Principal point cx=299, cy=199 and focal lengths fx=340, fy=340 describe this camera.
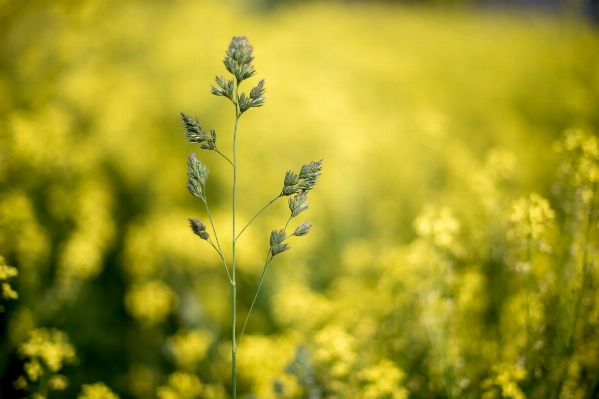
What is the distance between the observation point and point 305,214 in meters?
5.99

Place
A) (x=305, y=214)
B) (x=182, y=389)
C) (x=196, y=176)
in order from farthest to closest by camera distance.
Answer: (x=305, y=214) → (x=182, y=389) → (x=196, y=176)

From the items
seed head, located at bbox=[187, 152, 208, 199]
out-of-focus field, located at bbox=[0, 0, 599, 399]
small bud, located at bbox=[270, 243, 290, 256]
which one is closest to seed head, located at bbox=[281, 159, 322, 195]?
small bud, located at bbox=[270, 243, 290, 256]

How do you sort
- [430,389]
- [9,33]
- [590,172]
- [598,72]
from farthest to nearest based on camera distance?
[598,72] < [9,33] < [430,389] < [590,172]

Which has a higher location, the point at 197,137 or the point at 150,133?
the point at 150,133

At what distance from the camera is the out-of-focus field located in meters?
2.25

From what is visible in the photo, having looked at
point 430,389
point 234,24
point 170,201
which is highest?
point 234,24

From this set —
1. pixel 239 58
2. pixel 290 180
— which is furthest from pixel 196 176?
pixel 239 58

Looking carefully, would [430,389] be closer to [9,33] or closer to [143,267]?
[143,267]

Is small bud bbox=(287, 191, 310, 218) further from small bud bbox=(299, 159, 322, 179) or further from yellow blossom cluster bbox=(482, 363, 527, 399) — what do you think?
yellow blossom cluster bbox=(482, 363, 527, 399)

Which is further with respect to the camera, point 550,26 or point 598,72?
point 550,26

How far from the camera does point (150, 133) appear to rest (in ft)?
20.3

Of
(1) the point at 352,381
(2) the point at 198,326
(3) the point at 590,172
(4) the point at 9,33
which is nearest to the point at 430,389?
(1) the point at 352,381

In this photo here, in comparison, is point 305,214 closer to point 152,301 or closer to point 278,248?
point 152,301

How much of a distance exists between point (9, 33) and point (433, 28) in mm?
12303
